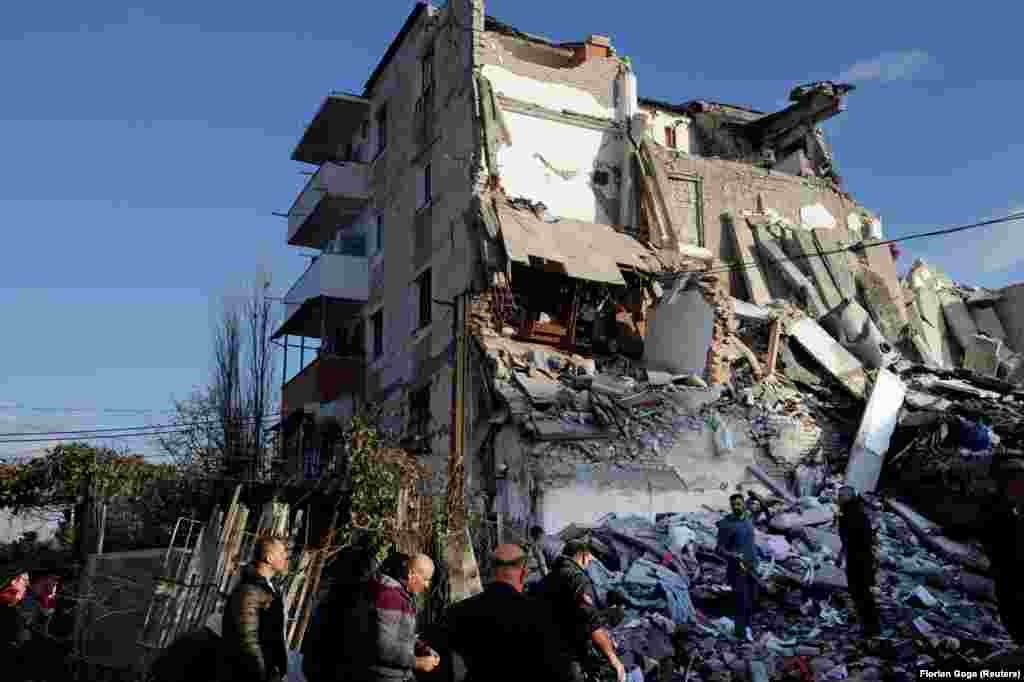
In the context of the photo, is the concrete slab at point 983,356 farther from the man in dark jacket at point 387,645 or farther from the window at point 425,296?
the man in dark jacket at point 387,645

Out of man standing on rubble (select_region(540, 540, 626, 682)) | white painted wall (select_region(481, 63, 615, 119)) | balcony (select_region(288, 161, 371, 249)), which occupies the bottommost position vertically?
man standing on rubble (select_region(540, 540, 626, 682))

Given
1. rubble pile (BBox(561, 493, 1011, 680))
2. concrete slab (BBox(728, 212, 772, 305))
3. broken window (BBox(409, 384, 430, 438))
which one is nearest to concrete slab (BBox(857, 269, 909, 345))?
concrete slab (BBox(728, 212, 772, 305))

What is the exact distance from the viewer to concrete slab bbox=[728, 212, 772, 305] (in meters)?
21.2

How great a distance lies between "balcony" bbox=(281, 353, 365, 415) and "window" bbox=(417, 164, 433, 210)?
14.0 ft

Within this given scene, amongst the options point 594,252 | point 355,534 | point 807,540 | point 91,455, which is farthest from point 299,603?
point 91,455

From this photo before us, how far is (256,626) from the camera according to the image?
16.5ft

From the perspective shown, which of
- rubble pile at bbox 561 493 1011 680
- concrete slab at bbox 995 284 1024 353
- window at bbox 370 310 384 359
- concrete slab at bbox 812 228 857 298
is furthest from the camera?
concrete slab at bbox 995 284 1024 353

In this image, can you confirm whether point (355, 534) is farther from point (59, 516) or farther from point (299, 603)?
point (59, 516)

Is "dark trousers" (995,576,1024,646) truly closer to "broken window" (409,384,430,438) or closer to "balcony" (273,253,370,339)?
"broken window" (409,384,430,438)

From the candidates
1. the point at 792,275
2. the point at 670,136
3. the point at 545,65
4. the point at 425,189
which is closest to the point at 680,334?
the point at 792,275

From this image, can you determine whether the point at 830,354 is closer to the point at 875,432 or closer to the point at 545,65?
the point at 875,432

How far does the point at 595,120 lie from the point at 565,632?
1709 cm

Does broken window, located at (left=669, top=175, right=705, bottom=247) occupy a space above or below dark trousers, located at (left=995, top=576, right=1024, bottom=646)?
above

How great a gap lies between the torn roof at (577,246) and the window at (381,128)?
6.89m
